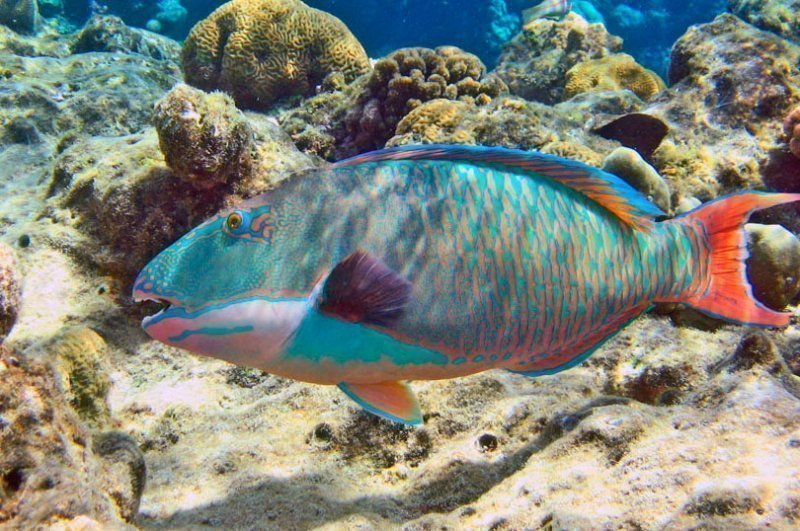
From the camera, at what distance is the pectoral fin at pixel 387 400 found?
5.40 ft

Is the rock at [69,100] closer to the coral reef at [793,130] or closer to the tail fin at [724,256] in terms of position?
the tail fin at [724,256]

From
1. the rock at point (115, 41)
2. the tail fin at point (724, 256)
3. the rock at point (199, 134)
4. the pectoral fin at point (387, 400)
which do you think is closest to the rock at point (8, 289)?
the pectoral fin at point (387, 400)

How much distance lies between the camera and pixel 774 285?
372cm

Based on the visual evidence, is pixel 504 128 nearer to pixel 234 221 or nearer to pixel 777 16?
pixel 234 221

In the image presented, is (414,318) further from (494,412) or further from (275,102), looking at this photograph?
(275,102)

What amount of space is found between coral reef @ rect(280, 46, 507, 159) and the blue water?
1760cm

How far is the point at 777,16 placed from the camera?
39.5 feet

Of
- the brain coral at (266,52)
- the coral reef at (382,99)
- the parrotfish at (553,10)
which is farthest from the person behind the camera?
the parrotfish at (553,10)

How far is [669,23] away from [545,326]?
3358 centimetres

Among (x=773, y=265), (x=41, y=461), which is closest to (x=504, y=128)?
(x=773, y=265)

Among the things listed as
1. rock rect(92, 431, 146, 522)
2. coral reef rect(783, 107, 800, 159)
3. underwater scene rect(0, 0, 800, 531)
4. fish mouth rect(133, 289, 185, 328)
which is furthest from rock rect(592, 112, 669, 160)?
rock rect(92, 431, 146, 522)

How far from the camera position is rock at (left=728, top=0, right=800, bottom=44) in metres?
11.9

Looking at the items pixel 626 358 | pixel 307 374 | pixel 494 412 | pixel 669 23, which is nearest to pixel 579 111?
pixel 626 358

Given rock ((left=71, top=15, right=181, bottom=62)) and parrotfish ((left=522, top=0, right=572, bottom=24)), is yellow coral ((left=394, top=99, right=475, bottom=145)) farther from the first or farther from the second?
rock ((left=71, top=15, right=181, bottom=62))
